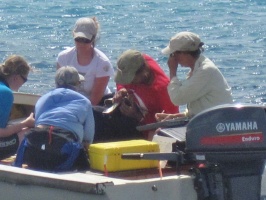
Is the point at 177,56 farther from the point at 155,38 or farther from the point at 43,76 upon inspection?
the point at 155,38

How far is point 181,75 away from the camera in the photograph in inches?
506

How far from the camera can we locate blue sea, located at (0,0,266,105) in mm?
13720

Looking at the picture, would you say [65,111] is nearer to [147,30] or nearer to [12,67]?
[12,67]

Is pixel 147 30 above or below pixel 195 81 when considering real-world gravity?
above

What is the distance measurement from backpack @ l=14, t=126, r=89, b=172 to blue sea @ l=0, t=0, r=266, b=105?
6.34 m

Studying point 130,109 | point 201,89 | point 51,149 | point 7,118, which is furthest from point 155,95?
point 51,149

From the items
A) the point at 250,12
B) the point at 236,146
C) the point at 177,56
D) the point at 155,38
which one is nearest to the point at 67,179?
the point at 236,146

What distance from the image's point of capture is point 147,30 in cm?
1967

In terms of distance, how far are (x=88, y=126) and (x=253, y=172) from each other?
3.41ft

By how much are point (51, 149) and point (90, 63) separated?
5.63ft

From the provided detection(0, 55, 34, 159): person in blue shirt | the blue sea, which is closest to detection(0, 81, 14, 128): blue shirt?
detection(0, 55, 34, 159): person in blue shirt

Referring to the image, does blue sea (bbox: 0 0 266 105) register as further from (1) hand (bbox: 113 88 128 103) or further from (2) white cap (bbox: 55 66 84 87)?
(2) white cap (bbox: 55 66 84 87)

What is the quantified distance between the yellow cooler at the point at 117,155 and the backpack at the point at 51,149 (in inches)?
4.6

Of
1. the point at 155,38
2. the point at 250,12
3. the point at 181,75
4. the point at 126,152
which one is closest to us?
the point at 126,152
